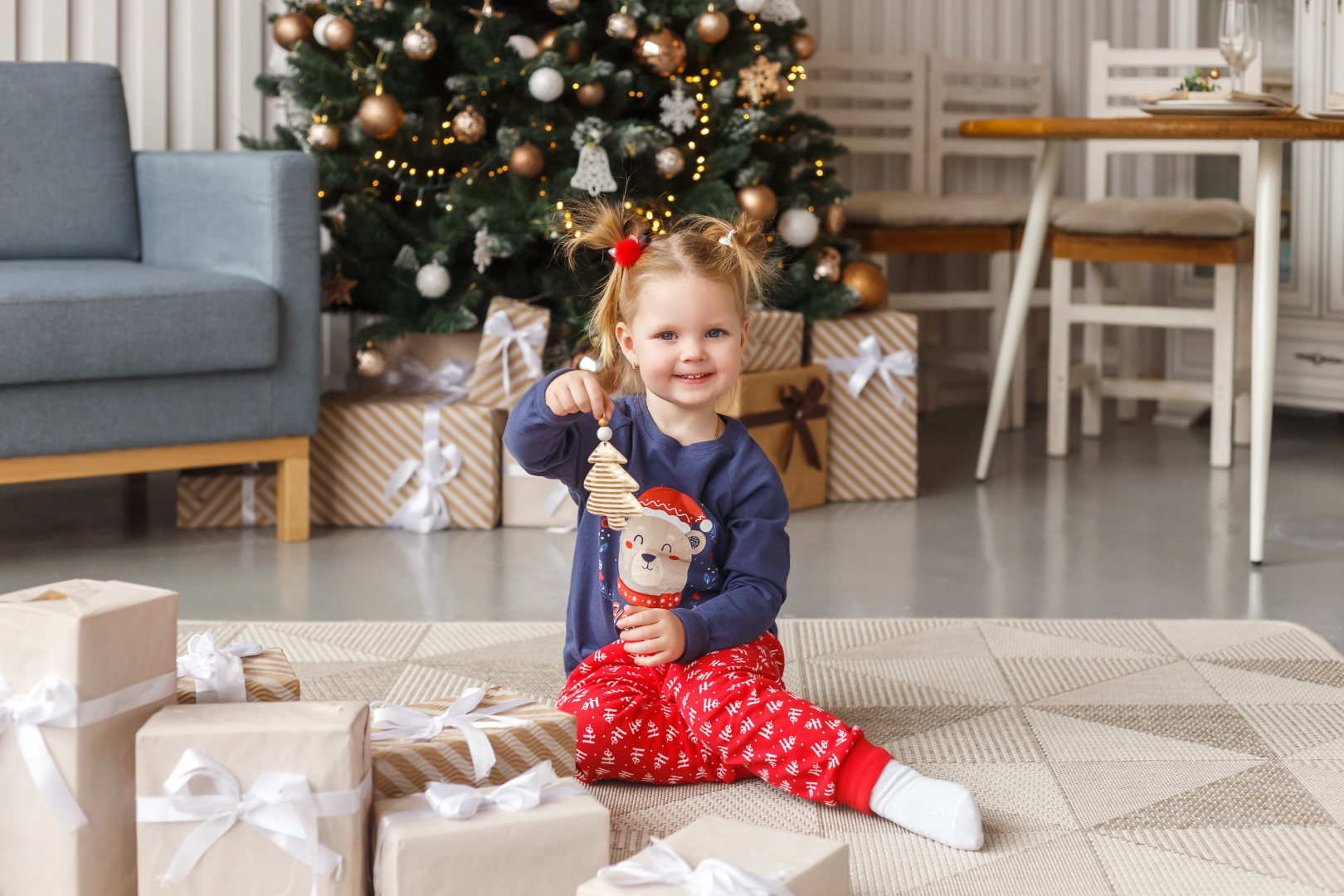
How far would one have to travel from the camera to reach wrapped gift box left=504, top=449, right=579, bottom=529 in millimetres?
2332

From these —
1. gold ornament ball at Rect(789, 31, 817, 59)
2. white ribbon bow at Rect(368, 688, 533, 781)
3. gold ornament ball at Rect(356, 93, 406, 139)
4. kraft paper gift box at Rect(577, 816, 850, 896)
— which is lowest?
kraft paper gift box at Rect(577, 816, 850, 896)

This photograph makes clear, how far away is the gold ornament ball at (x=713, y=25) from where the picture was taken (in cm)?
237

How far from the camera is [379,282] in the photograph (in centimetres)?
247

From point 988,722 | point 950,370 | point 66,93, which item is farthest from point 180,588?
point 950,370

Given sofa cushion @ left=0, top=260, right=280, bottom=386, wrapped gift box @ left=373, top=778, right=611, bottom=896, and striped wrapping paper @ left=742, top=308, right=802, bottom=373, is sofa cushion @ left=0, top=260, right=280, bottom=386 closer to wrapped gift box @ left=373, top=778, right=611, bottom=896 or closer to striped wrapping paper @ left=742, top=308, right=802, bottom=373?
striped wrapping paper @ left=742, top=308, right=802, bottom=373

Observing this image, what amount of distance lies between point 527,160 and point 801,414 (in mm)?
658

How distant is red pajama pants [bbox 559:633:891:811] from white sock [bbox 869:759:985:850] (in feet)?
0.04

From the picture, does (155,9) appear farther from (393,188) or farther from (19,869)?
(19,869)

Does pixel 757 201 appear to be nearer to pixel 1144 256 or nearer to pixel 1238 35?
pixel 1238 35

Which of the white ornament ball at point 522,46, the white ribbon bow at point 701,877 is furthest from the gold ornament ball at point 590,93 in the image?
the white ribbon bow at point 701,877

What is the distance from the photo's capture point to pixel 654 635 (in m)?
1.19

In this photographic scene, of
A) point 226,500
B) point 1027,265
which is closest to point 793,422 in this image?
point 1027,265

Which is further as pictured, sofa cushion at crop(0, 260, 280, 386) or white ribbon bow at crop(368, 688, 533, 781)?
sofa cushion at crop(0, 260, 280, 386)

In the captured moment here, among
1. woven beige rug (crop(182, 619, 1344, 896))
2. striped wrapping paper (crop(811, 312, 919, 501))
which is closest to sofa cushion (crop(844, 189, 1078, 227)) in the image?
striped wrapping paper (crop(811, 312, 919, 501))
